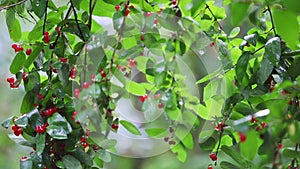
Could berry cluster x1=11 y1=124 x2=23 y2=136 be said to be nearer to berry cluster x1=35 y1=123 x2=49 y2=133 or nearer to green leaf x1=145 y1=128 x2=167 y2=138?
berry cluster x1=35 y1=123 x2=49 y2=133

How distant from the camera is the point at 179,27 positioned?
653mm

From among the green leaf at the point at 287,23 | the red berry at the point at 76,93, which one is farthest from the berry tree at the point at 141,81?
the green leaf at the point at 287,23

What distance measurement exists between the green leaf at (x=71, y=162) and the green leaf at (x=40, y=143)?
0.14ft

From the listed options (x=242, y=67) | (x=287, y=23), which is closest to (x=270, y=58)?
(x=242, y=67)

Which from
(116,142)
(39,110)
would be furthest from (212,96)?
(39,110)

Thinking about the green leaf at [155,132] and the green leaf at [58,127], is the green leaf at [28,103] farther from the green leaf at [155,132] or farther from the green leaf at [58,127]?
the green leaf at [155,132]

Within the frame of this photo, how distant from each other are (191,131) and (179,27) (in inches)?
7.8

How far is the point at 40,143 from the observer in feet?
2.21

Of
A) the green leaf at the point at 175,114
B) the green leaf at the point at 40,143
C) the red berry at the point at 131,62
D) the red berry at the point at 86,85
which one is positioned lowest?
the green leaf at the point at 40,143

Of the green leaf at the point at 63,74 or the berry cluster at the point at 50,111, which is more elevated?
the green leaf at the point at 63,74

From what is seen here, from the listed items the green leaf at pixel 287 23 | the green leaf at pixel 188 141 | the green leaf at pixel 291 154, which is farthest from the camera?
the green leaf at pixel 188 141

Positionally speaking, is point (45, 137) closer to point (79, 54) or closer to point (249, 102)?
point (79, 54)

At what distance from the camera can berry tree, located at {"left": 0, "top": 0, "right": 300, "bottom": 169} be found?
64 cm

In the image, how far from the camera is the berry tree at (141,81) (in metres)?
0.64
